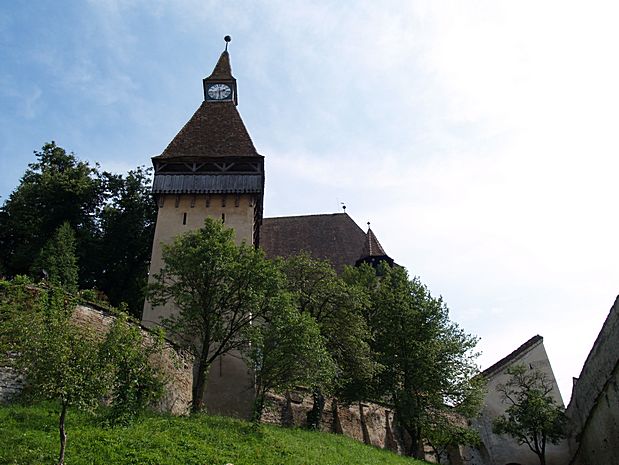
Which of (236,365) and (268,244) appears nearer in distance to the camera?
(236,365)

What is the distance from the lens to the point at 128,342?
42.3 ft

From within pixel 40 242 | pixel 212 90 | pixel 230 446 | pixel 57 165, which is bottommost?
pixel 230 446

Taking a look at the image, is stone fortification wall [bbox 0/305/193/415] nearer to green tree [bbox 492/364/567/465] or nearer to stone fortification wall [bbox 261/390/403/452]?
stone fortification wall [bbox 261/390/403/452]

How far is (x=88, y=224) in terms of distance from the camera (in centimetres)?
2947

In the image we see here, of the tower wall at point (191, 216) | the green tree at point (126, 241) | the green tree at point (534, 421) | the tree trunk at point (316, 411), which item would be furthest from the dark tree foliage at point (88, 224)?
the green tree at point (534, 421)

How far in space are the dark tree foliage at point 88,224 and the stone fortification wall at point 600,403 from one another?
718 inches

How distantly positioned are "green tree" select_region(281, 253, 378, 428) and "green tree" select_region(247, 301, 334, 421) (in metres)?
2.67

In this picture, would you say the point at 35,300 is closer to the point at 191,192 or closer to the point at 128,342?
the point at 128,342

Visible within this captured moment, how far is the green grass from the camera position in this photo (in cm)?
1109

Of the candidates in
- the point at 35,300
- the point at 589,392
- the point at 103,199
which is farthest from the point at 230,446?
the point at 103,199

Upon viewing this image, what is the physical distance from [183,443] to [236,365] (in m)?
9.56

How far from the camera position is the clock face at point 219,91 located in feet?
111

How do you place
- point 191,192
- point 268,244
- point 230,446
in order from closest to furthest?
point 230,446 < point 191,192 < point 268,244

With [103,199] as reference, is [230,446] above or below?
below
